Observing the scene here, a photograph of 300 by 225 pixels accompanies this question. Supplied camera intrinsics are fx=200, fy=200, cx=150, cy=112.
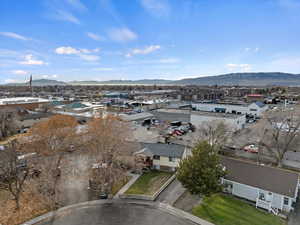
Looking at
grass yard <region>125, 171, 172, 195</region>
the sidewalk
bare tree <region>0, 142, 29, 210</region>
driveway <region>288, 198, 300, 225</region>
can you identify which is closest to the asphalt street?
the sidewalk

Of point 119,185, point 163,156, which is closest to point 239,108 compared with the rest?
point 163,156

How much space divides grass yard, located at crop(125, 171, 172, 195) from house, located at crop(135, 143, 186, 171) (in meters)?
0.96

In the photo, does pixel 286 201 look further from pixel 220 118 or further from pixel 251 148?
pixel 220 118

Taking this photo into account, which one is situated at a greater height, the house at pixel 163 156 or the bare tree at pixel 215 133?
the bare tree at pixel 215 133

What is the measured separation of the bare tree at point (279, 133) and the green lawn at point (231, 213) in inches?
411

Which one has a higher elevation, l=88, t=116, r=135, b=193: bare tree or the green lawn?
l=88, t=116, r=135, b=193: bare tree

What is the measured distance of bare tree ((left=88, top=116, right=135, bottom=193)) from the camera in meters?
19.3

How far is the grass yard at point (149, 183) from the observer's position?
19062 millimetres

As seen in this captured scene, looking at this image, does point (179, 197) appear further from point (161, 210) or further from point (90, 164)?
point (90, 164)

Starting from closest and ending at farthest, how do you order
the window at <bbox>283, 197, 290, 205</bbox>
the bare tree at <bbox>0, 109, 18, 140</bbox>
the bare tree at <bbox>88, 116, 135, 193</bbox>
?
the window at <bbox>283, 197, 290, 205</bbox>
the bare tree at <bbox>88, 116, 135, 193</bbox>
the bare tree at <bbox>0, 109, 18, 140</bbox>

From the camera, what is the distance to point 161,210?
16.4m

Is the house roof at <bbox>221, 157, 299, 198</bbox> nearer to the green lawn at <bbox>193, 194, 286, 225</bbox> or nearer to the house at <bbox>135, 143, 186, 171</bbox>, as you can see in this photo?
the green lawn at <bbox>193, 194, 286, 225</bbox>

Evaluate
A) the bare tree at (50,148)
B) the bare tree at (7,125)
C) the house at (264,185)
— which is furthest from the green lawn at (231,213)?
the bare tree at (7,125)

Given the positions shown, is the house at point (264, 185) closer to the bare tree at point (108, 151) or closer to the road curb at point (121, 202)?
the road curb at point (121, 202)
